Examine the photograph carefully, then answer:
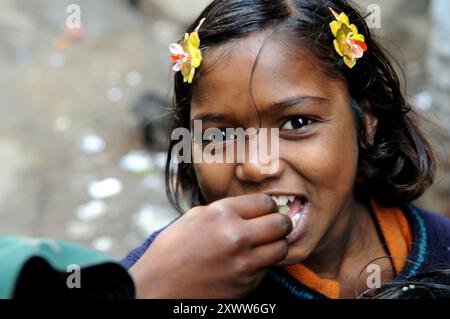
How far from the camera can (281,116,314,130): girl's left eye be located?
1.69 m

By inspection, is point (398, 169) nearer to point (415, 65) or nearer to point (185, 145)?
point (185, 145)

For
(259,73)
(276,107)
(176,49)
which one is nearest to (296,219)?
(276,107)

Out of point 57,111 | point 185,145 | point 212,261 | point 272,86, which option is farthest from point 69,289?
point 57,111

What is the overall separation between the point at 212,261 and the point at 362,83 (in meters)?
0.98

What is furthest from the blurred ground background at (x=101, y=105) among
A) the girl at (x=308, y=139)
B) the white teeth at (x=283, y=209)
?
the white teeth at (x=283, y=209)

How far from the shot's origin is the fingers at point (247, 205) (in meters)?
1.31

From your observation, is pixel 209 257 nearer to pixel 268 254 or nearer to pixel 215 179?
pixel 268 254

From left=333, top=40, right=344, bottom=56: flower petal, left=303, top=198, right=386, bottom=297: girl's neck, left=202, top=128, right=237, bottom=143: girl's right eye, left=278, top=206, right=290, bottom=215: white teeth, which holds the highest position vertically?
left=333, top=40, right=344, bottom=56: flower petal

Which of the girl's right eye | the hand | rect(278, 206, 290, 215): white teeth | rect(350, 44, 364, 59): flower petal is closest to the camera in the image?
the hand

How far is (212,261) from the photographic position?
1.19 m

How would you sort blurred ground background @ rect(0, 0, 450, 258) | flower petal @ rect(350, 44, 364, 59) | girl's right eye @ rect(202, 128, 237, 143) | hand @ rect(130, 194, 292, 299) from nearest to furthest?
hand @ rect(130, 194, 292, 299) < girl's right eye @ rect(202, 128, 237, 143) < flower petal @ rect(350, 44, 364, 59) < blurred ground background @ rect(0, 0, 450, 258)

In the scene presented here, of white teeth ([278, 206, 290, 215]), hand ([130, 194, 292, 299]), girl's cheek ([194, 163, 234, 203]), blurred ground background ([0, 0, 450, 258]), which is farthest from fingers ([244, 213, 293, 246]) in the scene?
blurred ground background ([0, 0, 450, 258])

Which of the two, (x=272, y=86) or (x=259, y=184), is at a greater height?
(x=272, y=86)

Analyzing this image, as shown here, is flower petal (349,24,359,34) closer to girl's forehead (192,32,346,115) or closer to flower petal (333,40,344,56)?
flower petal (333,40,344,56)
